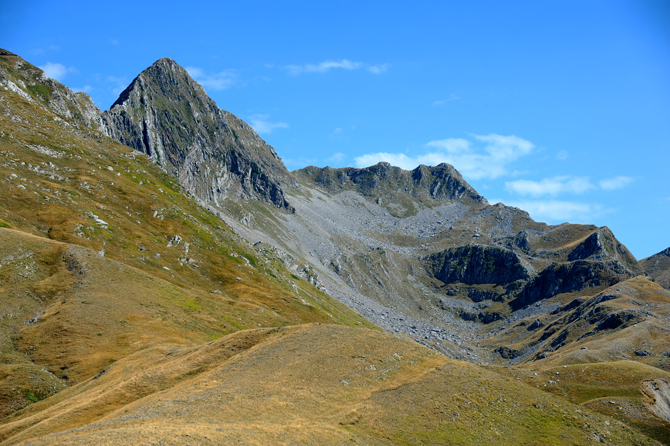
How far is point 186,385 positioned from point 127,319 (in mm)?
40113

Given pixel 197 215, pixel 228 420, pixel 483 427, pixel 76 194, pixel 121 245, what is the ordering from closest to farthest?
pixel 228 420
pixel 483 427
pixel 121 245
pixel 76 194
pixel 197 215

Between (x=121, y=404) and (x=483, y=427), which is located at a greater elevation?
(x=483, y=427)

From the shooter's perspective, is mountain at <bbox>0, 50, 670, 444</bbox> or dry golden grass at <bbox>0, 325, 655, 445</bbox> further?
mountain at <bbox>0, 50, 670, 444</bbox>

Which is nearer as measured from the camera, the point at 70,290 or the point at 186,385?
the point at 186,385

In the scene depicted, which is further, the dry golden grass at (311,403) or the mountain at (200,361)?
the mountain at (200,361)

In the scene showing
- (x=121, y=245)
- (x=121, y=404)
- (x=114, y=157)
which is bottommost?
(x=121, y=404)

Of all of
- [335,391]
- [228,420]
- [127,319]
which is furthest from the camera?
[127,319]

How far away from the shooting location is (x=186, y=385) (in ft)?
155

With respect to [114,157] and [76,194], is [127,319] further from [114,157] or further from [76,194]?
[114,157]

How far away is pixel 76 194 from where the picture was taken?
12544 cm

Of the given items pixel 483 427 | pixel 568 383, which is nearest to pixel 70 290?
pixel 483 427

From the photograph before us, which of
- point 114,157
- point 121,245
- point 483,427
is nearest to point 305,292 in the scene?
point 121,245

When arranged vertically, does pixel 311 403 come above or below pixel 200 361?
above

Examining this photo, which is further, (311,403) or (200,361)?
(200,361)
